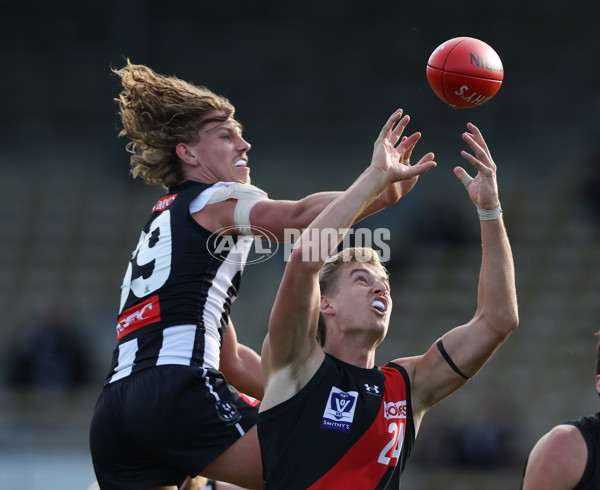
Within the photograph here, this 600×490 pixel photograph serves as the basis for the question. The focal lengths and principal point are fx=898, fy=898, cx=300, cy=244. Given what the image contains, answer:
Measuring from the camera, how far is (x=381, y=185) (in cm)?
394

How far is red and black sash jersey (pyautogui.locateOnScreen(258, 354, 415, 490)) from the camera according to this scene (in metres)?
4.06

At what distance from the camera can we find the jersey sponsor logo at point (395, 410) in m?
4.27

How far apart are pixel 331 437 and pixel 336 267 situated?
0.91 m

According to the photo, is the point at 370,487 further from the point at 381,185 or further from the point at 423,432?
the point at 423,432

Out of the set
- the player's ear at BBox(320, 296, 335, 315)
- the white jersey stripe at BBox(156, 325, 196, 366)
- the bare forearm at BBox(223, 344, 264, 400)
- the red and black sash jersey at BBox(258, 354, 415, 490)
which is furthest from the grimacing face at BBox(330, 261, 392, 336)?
the bare forearm at BBox(223, 344, 264, 400)

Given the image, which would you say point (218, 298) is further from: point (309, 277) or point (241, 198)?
point (309, 277)

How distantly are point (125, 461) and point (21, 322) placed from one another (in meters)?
10.2

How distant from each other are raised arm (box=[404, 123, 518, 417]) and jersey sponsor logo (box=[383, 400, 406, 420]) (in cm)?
21

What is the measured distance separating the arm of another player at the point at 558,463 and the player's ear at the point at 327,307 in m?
1.21

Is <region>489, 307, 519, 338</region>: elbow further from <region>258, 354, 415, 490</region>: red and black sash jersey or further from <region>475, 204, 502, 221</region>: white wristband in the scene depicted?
<region>258, 354, 415, 490</region>: red and black sash jersey

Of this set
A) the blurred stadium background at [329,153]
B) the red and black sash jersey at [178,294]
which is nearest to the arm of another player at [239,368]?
the red and black sash jersey at [178,294]

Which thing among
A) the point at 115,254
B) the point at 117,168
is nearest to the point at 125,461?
the point at 115,254

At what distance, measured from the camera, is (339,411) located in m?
4.17

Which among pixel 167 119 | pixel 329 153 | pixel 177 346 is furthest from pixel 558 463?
pixel 329 153
